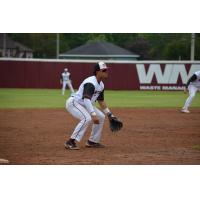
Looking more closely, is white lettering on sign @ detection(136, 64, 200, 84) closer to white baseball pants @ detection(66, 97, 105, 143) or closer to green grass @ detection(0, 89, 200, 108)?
green grass @ detection(0, 89, 200, 108)

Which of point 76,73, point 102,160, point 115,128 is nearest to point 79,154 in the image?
point 102,160

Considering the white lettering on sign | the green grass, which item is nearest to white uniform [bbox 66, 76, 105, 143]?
the white lettering on sign

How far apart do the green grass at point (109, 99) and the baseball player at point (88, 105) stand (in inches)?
381

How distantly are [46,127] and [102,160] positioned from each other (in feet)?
16.7

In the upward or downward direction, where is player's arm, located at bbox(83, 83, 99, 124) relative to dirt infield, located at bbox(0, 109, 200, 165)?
upward

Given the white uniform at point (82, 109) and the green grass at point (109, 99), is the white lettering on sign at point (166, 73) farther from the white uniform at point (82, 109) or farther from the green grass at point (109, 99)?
the white uniform at point (82, 109)

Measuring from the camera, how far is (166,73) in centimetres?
2375

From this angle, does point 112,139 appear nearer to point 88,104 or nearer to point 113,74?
point 88,104

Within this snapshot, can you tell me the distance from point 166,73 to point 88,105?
1433 cm

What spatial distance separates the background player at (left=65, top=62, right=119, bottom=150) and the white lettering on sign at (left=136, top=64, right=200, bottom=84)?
712cm

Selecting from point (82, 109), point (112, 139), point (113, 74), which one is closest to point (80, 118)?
point (82, 109)

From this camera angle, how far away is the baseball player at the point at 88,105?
982 centimetres

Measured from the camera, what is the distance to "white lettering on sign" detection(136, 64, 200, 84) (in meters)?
18.7

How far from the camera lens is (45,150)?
10.3m
